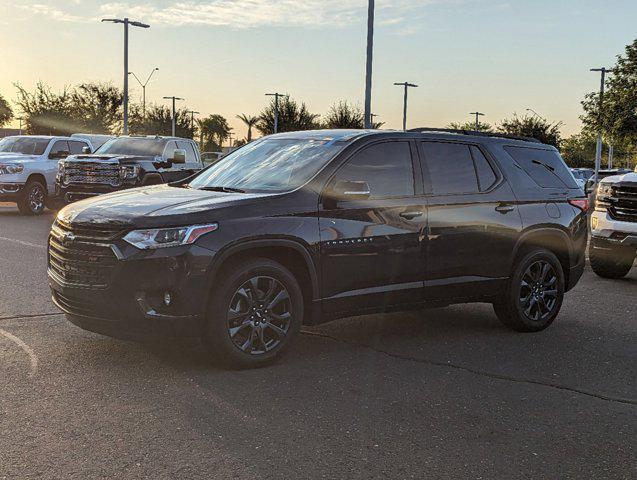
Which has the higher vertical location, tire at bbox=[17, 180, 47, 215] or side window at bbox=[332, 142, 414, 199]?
side window at bbox=[332, 142, 414, 199]

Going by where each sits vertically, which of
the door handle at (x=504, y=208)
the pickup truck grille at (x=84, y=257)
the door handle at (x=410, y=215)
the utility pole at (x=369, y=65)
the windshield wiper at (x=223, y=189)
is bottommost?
the pickup truck grille at (x=84, y=257)

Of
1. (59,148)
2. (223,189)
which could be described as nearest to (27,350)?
(223,189)

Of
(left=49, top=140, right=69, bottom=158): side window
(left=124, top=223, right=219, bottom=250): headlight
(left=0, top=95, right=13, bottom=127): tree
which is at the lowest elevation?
(left=124, top=223, right=219, bottom=250): headlight

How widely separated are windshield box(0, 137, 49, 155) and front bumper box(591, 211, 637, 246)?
14206mm

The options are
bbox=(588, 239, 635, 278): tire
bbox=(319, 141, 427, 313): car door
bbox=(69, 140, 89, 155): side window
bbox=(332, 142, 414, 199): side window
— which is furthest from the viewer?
bbox=(69, 140, 89, 155): side window

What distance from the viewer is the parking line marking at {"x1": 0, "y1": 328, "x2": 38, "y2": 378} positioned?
221 inches

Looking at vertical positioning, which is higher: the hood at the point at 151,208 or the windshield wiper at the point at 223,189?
the windshield wiper at the point at 223,189

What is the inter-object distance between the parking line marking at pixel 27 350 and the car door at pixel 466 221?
3075mm

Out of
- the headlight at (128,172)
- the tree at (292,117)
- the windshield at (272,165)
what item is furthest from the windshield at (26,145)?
the tree at (292,117)

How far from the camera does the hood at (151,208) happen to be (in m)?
5.54

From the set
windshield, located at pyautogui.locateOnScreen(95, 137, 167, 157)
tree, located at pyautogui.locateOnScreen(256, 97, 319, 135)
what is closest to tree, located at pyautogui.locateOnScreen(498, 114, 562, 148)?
tree, located at pyautogui.locateOnScreen(256, 97, 319, 135)

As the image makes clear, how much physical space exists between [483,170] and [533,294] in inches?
49.2

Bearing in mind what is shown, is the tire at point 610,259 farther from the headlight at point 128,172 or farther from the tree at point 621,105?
the tree at point 621,105

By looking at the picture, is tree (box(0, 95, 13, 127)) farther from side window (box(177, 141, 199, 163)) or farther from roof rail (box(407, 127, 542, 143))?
roof rail (box(407, 127, 542, 143))
